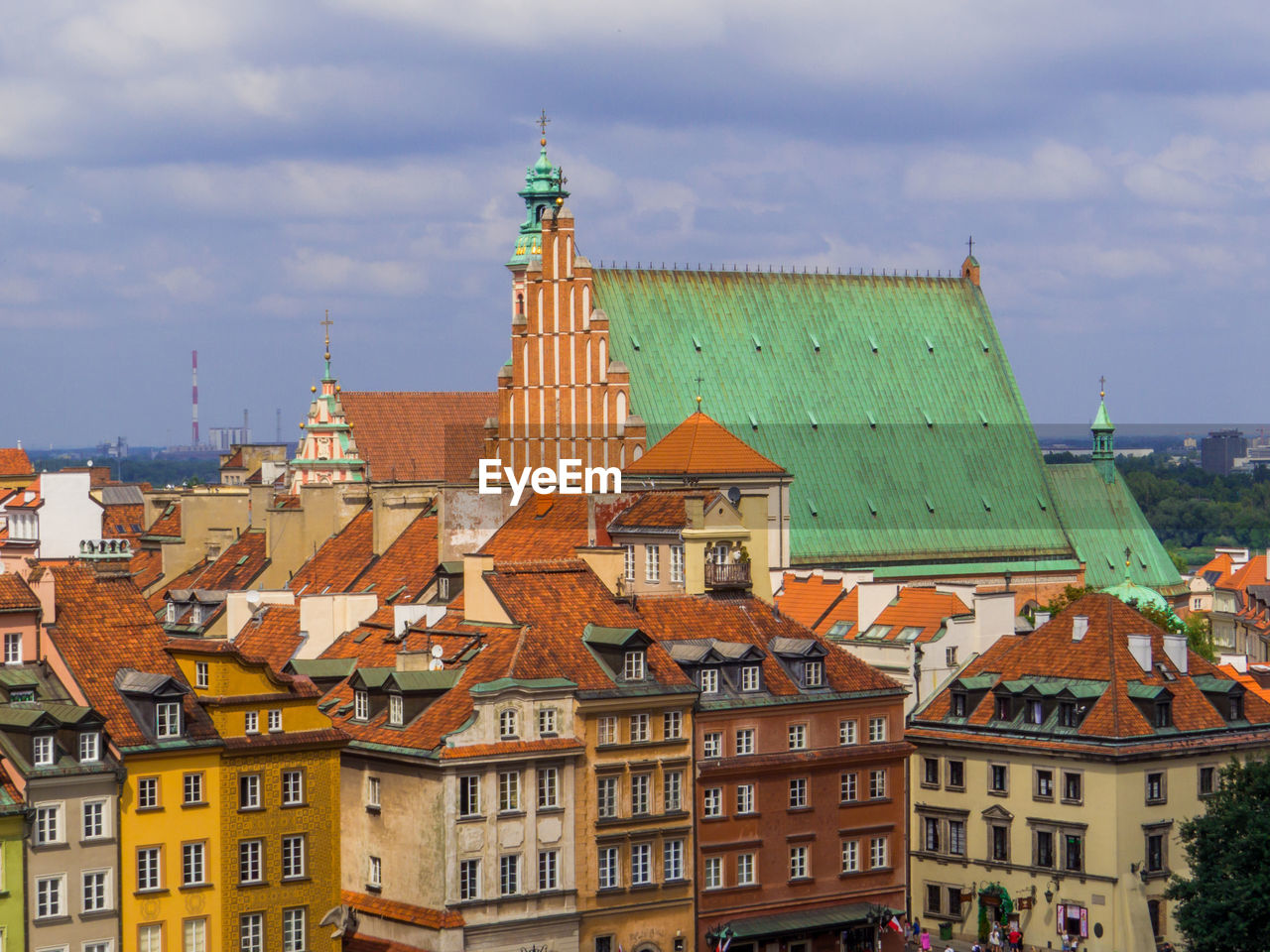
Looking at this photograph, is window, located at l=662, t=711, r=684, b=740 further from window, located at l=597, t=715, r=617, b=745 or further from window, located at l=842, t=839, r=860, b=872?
window, located at l=842, t=839, r=860, b=872

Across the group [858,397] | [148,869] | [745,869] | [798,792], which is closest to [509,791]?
[745,869]

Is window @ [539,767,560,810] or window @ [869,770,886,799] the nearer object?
window @ [539,767,560,810]

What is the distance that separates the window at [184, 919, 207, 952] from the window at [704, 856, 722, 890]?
51.0ft

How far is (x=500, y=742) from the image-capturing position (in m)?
74.2

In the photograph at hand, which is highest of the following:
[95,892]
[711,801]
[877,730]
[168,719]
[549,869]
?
[168,719]

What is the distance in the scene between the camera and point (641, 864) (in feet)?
254

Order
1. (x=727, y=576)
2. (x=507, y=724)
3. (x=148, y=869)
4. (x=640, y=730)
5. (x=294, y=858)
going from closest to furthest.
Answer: (x=148, y=869)
(x=294, y=858)
(x=507, y=724)
(x=640, y=730)
(x=727, y=576)

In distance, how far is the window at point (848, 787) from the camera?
82062 millimetres

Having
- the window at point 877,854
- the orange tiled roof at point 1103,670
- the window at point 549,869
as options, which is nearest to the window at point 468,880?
the window at point 549,869

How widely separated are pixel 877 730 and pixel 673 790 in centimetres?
821

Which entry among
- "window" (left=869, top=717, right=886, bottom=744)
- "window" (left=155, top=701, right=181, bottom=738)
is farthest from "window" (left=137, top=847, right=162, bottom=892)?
"window" (left=869, top=717, right=886, bottom=744)

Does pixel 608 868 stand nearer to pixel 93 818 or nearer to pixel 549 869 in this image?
pixel 549 869

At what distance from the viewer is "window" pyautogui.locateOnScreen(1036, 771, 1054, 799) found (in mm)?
86312

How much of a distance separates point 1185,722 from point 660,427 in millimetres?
42225
